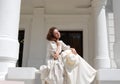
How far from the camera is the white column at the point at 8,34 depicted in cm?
491

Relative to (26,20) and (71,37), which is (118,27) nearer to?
(71,37)

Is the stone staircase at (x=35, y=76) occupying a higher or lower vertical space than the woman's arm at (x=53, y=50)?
lower

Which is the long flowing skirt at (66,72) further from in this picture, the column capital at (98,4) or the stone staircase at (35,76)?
the column capital at (98,4)

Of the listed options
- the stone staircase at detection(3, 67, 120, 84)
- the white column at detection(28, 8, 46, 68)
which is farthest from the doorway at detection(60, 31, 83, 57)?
the stone staircase at detection(3, 67, 120, 84)

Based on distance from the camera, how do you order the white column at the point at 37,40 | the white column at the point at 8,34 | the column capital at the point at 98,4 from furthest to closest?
the white column at the point at 37,40
the column capital at the point at 98,4
the white column at the point at 8,34

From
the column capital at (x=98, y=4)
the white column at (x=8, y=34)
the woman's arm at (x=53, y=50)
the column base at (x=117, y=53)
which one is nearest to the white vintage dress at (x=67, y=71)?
the woman's arm at (x=53, y=50)

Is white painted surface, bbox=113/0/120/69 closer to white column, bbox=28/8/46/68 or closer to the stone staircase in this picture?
the stone staircase

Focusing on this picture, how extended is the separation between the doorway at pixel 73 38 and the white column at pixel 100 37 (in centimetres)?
218

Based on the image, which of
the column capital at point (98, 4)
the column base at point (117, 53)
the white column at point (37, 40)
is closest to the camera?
the column base at point (117, 53)

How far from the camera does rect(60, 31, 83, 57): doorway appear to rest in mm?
11992

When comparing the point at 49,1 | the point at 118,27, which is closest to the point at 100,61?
the point at 118,27

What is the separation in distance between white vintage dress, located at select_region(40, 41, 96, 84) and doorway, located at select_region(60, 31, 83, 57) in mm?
7321

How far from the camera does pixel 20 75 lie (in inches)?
179

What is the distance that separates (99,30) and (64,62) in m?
5.58
